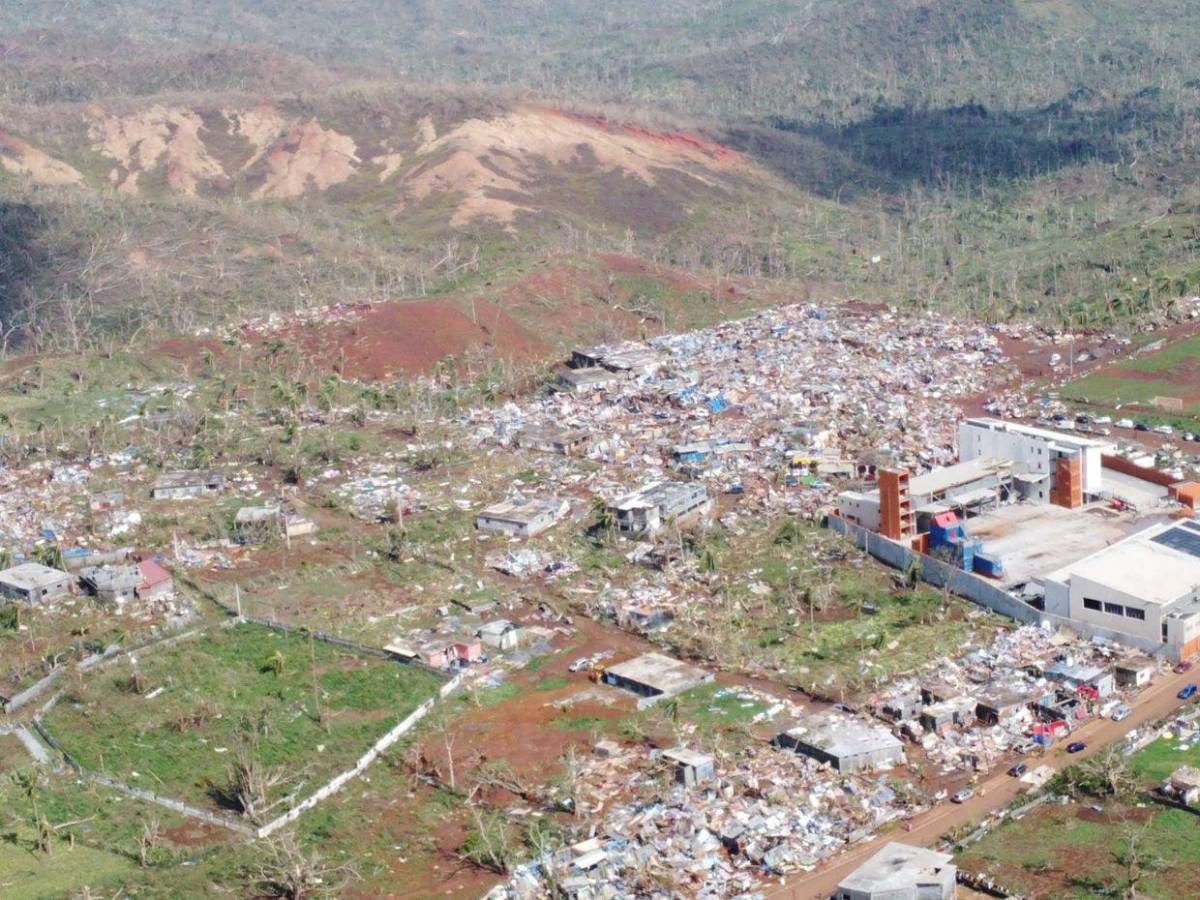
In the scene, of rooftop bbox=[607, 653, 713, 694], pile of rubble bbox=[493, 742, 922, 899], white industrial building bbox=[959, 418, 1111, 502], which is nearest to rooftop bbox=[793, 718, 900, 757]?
pile of rubble bbox=[493, 742, 922, 899]

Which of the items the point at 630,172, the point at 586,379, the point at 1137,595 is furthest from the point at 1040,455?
the point at 630,172

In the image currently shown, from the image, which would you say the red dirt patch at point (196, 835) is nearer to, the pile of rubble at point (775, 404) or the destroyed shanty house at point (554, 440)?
the pile of rubble at point (775, 404)

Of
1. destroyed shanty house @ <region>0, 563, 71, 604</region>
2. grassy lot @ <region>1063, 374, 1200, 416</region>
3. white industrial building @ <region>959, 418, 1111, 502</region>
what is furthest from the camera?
grassy lot @ <region>1063, 374, 1200, 416</region>

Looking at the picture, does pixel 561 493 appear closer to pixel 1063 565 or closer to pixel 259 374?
pixel 1063 565

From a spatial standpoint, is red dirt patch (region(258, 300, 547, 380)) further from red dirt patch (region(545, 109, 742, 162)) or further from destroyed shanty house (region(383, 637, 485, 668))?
red dirt patch (region(545, 109, 742, 162))

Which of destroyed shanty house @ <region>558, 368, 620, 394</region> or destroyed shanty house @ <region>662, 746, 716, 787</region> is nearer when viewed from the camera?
destroyed shanty house @ <region>662, 746, 716, 787</region>

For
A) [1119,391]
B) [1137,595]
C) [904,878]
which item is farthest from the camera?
[1119,391]

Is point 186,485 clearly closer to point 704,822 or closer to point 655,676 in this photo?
point 655,676

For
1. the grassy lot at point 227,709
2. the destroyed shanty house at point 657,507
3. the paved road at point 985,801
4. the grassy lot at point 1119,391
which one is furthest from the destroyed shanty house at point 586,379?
the paved road at point 985,801
